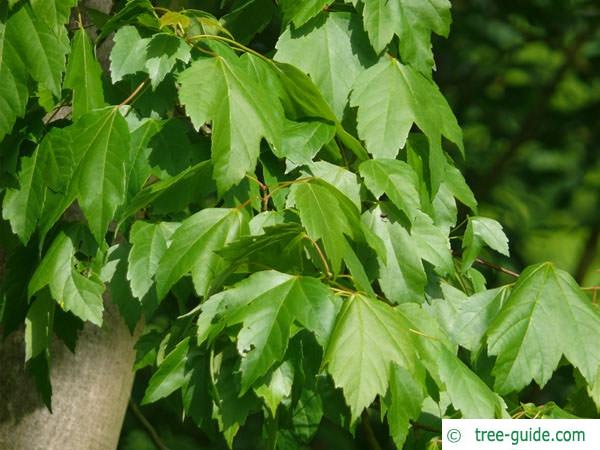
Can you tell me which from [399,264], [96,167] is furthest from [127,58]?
[399,264]

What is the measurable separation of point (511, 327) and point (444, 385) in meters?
0.15

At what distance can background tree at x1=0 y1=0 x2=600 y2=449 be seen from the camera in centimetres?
148

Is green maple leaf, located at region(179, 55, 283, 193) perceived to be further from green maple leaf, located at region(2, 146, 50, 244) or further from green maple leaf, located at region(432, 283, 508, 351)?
green maple leaf, located at region(432, 283, 508, 351)

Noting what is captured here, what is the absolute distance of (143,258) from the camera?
1608 millimetres

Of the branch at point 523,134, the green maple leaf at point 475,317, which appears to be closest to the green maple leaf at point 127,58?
the green maple leaf at point 475,317

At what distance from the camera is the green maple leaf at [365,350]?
137 centimetres

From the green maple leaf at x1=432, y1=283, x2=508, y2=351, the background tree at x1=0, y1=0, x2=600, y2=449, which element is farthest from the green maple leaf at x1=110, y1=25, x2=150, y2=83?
the green maple leaf at x1=432, y1=283, x2=508, y2=351

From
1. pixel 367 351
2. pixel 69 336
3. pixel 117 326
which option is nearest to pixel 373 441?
pixel 117 326

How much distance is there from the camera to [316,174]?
165 centimetres

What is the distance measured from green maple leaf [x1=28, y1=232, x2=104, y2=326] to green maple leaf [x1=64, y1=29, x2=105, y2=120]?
0.71ft

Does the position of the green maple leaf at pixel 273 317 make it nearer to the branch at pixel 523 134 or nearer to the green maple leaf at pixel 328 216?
the green maple leaf at pixel 328 216

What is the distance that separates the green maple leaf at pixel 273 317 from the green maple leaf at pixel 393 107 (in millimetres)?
322

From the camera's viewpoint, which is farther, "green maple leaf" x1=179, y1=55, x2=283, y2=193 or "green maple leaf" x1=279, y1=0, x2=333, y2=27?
"green maple leaf" x1=279, y1=0, x2=333, y2=27

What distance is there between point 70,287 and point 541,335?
2.20 ft
